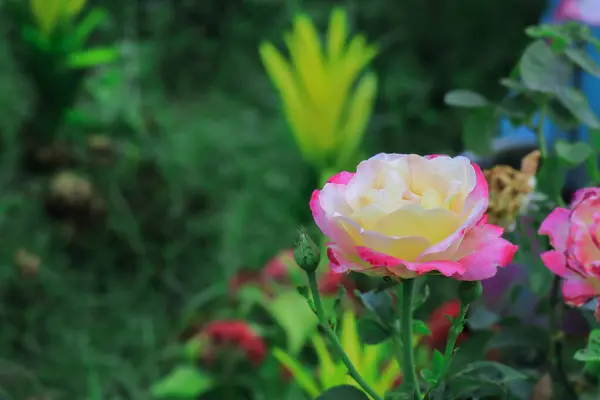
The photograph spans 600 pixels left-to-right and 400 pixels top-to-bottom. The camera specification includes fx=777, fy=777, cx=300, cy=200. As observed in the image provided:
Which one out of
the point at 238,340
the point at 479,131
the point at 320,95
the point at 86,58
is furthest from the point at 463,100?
the point at 86,58

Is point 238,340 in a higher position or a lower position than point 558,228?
lower

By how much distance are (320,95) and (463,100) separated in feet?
2.27

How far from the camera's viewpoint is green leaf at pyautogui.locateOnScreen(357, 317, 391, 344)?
421 mm

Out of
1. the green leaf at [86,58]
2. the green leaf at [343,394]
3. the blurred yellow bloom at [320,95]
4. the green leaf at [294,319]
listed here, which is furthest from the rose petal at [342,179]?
the green leaf at [86,58]

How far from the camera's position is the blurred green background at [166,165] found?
1100 mm

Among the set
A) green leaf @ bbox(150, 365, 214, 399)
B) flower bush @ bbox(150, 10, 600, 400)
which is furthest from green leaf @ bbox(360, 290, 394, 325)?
green leaf @ bbox(150, 365, 214, 399)

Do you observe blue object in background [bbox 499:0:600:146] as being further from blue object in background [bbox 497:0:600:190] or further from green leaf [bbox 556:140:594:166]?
green leaf [bbox 556:140:594:166]

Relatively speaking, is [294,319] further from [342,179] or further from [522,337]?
[342,179]

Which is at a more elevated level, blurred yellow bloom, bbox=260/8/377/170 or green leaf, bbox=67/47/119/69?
green leaf, bbox=67/47/119/69

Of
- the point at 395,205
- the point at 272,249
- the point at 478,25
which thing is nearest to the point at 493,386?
the point at 395,205

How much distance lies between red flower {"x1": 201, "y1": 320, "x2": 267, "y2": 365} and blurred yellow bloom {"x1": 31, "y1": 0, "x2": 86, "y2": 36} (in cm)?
73

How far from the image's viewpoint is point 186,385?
801 millimetres

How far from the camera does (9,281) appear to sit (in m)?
1.14

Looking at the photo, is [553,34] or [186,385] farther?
[186,385]
